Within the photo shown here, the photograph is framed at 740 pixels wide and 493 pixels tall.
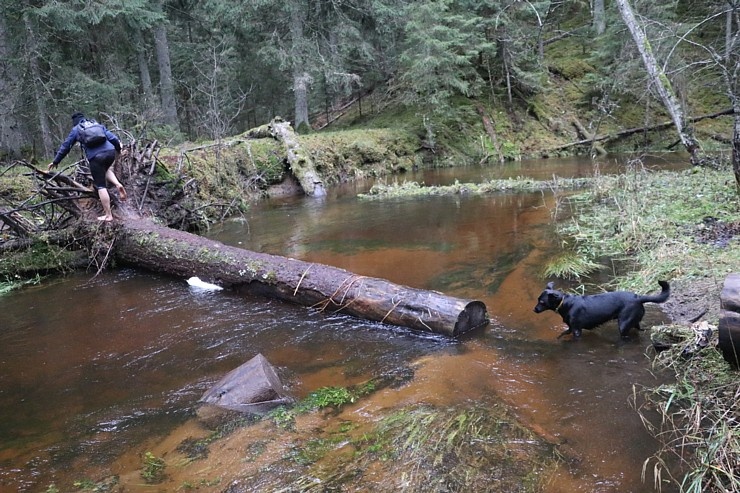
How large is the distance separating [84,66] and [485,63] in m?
18.4

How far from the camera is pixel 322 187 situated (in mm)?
16406

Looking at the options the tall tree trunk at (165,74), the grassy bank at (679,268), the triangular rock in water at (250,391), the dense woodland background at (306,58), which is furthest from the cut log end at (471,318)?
the tall tree trunk at (165,74)

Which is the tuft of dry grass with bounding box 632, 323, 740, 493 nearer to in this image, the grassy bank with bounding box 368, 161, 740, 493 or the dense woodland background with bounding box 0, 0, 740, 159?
the grassy bank with bounding box 368, 161, 740, 493

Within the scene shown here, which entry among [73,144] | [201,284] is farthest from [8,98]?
[201,284]

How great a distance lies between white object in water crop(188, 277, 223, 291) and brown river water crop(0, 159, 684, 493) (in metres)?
0.19

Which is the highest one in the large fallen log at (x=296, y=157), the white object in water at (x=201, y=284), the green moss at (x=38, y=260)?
the large fallen log at (x=296, y=157)

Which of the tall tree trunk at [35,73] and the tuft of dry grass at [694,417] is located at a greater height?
the tall tree trunk at [35,73]

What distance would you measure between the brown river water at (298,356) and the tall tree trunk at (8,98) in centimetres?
1080

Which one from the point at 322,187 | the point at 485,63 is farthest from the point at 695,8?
the point at 322,187

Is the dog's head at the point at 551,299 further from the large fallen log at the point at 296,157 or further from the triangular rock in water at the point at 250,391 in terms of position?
the large fallen log at the point at 296,157

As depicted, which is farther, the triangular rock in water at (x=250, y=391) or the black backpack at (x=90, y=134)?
the black backpack at (x=90, y=134)

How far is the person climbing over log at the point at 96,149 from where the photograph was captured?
25.8 feet

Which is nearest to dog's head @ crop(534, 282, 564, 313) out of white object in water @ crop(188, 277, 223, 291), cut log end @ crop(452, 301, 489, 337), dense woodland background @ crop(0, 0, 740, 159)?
cut log end @ crop(452, 301, 489, 337)

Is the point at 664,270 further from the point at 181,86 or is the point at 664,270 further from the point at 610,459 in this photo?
the point at 181,86
